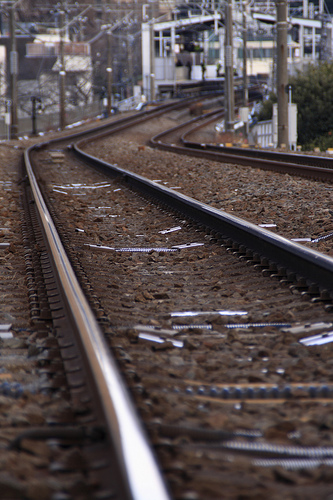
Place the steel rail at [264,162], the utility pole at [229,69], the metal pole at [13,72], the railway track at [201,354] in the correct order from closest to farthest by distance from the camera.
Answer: the railway track at [201,354] < the steel rail at [264,162] < the utility pole at [229,69] < the metal pole at [13,72]

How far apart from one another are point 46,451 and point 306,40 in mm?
80245

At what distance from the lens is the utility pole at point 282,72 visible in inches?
823

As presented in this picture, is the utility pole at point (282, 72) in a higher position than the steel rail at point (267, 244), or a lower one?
higher

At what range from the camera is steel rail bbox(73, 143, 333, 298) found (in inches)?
187

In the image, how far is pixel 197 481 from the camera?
2217 mm

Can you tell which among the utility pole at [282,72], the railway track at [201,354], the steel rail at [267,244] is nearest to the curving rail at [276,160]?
the utility pole at [282,72]

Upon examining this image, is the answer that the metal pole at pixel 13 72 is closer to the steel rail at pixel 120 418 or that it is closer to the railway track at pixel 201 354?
the railway track at pixel 201 354

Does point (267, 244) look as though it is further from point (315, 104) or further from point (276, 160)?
point (315, 104)

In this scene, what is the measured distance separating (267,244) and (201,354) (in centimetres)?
224

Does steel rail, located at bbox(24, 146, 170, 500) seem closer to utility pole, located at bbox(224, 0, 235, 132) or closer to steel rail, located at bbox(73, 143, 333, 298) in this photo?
steel rail, located at bbox(73, 143, 333, 298)

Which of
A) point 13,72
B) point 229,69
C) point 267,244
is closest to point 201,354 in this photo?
point 267,244

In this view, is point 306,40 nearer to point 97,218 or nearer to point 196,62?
point 196,62

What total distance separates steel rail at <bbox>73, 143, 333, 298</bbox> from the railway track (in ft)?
0.06

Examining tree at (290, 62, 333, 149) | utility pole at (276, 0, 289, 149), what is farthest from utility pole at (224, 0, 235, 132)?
utility pole at (276, 0, 289, 149)
